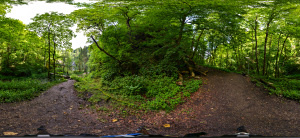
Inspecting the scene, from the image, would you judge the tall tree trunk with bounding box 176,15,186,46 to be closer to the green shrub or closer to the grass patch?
the green shrub

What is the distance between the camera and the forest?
3.11 m

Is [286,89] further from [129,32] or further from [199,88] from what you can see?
[129,32]

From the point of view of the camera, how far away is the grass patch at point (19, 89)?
132 inches

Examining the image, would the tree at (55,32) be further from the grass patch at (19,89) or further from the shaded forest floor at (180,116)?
the shaded forest floor at (180,116)

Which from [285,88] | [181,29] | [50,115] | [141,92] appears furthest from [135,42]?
[285,88]

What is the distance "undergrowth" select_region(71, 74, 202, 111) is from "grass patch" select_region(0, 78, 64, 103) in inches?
46.3

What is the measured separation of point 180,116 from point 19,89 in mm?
4662

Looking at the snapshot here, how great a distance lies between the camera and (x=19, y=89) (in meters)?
3.60

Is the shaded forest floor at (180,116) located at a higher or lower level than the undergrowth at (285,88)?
lower

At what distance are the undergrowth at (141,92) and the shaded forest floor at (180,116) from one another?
24cm

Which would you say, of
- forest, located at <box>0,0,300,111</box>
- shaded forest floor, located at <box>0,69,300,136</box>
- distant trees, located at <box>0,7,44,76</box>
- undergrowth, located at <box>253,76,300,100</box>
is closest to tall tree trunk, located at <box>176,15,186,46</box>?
forest, located at <box>0,0,300,111</box>

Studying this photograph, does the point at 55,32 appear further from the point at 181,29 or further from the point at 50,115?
the point at 181,29

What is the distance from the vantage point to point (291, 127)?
2221mm

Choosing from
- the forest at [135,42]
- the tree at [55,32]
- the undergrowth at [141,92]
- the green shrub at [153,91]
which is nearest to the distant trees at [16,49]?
the forest at [135,42]
